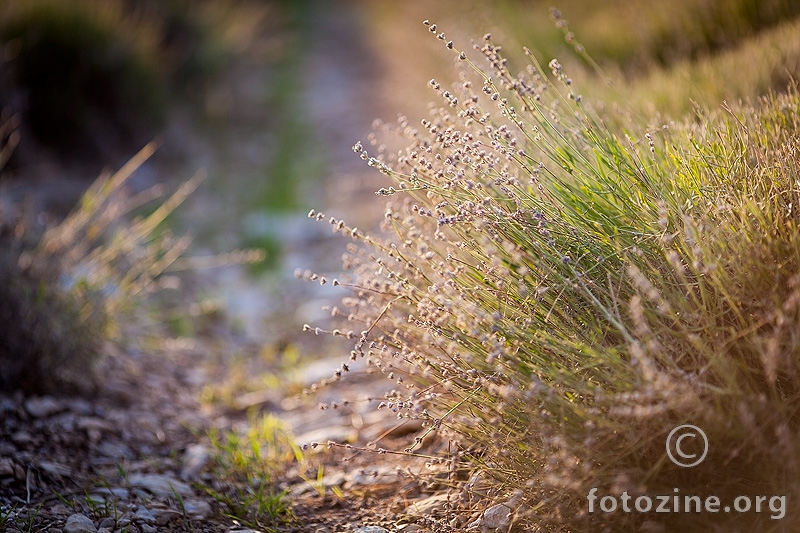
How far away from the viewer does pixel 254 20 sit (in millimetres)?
10172

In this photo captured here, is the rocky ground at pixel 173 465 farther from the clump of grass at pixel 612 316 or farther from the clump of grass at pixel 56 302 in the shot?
the clump of grass at pixel 612 316

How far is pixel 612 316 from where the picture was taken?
168 cm

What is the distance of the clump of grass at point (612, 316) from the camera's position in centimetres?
156

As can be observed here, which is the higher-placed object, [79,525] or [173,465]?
[173,465]

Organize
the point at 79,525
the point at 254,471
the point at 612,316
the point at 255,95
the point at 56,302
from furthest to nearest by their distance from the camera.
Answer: the point at 255,95 < the point at 56,302 < the point at 254,471 < the point at 79,525 < the point at 612,316

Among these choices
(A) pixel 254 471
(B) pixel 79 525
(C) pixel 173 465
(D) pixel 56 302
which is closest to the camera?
(B) pixel 79 525

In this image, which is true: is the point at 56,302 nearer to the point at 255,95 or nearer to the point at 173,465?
the point at 173,465

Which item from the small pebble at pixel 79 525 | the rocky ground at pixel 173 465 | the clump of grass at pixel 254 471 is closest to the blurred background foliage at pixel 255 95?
the rocky ground at pixel 173 465

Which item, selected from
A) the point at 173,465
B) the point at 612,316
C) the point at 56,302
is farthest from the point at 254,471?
the point at 612,316

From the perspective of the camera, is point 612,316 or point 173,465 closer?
point 612,316

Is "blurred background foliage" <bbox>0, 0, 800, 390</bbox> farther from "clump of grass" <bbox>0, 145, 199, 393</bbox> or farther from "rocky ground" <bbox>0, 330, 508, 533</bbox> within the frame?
"rocky ground" <bbox>0, 330, 508, 533</bbox>

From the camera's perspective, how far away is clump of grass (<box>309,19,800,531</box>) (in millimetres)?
1562

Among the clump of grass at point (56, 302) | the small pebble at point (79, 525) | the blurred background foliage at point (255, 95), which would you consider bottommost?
the small pebble at point (79, 525)

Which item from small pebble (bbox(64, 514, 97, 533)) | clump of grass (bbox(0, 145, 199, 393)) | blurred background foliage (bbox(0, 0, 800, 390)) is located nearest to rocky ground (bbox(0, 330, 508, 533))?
small pebble (bbox(64, 514, 97, 533))
